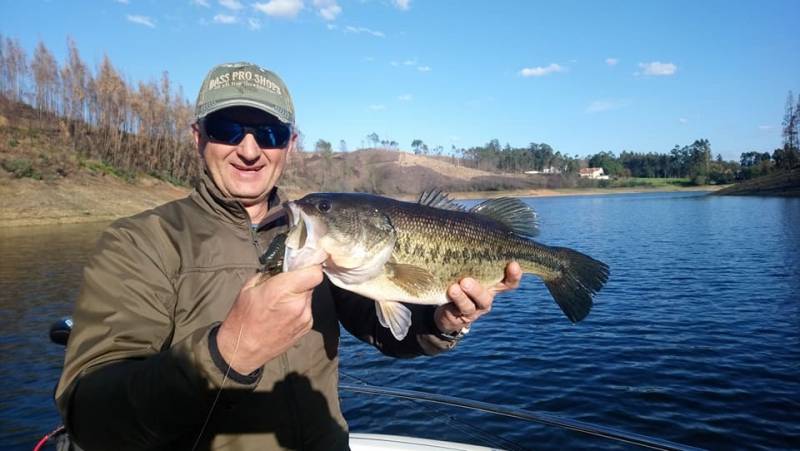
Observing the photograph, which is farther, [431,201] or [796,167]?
[796,167]

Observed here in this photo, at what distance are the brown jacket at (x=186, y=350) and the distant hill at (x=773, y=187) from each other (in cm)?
9206

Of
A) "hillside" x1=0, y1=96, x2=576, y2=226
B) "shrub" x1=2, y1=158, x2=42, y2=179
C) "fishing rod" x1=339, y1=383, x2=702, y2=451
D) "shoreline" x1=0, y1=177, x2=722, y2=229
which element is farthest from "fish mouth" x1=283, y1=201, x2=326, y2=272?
"shrub" x1=2, y1=158, x2=42, y2=179

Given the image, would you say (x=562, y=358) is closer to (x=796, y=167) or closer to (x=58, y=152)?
(x=58, y=152)

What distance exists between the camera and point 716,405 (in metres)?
9.33

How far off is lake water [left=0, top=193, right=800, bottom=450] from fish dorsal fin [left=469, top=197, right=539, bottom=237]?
2.64 metres

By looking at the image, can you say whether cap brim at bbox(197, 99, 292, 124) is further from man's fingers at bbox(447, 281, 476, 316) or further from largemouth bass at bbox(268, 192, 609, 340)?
man's fingers at bbox(447, 281, 476, 316)

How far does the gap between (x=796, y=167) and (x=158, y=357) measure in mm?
115985

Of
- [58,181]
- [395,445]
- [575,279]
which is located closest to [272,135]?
[575,279]

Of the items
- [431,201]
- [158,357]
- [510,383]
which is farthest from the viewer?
[510,383]

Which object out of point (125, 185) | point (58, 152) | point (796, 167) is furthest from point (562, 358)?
point (796, 167)

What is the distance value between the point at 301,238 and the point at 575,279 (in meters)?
2.51

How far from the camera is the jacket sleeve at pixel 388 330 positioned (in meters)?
3.59

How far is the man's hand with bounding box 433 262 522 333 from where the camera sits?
3.31 metres

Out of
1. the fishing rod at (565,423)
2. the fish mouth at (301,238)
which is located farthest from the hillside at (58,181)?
the fish mouth at (301,238)
